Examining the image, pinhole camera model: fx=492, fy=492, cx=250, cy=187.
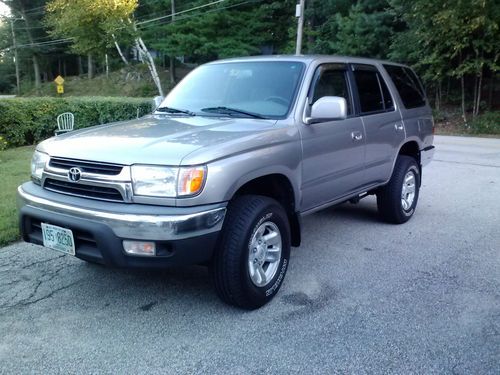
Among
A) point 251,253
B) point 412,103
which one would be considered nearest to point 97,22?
point 412,103

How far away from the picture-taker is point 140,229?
120 inches

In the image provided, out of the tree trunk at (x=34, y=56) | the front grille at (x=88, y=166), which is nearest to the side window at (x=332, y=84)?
the front grille at (x=88, y=166)

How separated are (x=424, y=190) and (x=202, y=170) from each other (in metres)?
5.66

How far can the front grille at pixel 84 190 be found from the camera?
3.26 m

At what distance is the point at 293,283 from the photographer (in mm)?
4141

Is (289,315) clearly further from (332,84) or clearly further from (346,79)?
(346,79)

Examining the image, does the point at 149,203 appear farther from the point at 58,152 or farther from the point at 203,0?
the point at 203,0

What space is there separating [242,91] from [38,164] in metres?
1.82

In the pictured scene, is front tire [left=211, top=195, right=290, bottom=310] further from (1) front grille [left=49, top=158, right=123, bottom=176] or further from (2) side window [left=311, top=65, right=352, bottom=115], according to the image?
(2) side window [left=311, top=65, right=352, bottom=115]

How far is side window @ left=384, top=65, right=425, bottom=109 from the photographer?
5852 mm

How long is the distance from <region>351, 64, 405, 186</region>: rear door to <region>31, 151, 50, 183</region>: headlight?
2.98 m

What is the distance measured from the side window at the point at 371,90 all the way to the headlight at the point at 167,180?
249 centimetres

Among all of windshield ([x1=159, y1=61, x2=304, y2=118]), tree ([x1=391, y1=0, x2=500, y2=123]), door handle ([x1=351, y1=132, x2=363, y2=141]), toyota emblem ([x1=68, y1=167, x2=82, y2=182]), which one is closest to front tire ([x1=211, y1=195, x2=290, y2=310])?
windshield ([x1=159, y1=61, x2=304, y2=118])

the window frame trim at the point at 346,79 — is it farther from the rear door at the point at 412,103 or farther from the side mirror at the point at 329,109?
the rear door at the point at 412,103
